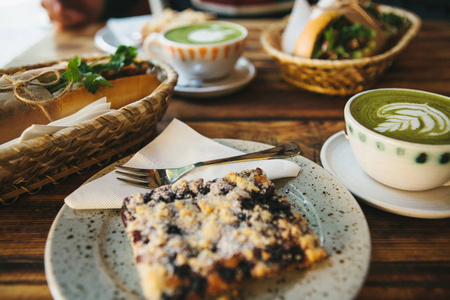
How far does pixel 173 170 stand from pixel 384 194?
24.0 inches

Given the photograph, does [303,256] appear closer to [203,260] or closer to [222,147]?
[203,260]

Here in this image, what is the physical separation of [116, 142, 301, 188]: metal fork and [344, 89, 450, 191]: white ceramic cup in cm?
20

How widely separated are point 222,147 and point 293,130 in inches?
15.0

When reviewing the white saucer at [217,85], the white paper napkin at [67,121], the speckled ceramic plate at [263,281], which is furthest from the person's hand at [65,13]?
the speckled ceramic plate at [263,281]

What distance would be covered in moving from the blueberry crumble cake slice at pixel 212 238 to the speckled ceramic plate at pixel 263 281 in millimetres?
38

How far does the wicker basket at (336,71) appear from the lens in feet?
4.68

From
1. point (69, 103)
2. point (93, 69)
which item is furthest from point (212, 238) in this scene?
point (93, 69)

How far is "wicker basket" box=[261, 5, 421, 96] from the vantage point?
1.43m

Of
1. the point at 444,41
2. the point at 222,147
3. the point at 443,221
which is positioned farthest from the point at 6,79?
the point at 444,41

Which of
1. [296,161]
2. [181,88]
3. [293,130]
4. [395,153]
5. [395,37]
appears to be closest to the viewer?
[395,153]

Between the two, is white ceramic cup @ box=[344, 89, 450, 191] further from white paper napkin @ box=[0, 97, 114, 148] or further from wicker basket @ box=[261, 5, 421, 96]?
white paper napkin @ box=[0, 97, 114, 148]

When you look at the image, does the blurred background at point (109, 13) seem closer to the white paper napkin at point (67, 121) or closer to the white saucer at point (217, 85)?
the white saucer at point (217, 85)

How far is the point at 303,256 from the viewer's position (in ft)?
2.21

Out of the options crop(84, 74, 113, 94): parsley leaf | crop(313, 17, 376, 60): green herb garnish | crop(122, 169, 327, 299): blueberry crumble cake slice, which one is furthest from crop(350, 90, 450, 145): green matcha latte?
crop(84, 74, 113, 94): parsley leaf
